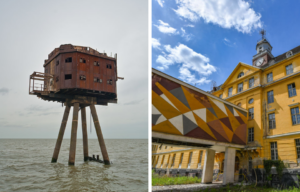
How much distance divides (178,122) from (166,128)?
35.9 inches

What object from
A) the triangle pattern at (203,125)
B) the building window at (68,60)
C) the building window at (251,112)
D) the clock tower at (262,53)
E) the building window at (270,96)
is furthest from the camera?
the clock tower at (262,53)

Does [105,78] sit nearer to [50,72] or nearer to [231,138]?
Answer: [50,72]

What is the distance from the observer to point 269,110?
17.0 metres

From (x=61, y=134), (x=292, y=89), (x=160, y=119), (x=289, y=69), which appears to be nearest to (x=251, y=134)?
(x=292, y=89)

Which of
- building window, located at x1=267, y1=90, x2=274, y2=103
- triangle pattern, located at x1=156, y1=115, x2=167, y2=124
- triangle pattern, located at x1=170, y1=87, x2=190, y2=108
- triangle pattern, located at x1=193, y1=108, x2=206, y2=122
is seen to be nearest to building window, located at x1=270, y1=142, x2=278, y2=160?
building window, located at x1=267, y1=90, x2=274, y2=103

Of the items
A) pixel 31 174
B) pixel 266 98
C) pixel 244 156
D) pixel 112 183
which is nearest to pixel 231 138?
pixel 244 156

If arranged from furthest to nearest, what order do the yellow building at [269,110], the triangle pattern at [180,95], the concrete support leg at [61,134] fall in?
the concrete support leg at [61,134], the yellow building at [269,110], the triangle pattern at [180,95]

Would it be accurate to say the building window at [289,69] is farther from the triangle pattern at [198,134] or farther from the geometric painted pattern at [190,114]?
the triangle pattern at [198,134]

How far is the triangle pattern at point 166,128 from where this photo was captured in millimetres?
9805

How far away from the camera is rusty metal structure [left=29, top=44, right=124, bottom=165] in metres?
18.9

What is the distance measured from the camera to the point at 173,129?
10.4 m

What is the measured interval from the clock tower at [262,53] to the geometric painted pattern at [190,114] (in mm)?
8961

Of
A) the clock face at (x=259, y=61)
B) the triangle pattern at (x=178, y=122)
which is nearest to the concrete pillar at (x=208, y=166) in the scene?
the triangle pattern at (x=178, y=122)

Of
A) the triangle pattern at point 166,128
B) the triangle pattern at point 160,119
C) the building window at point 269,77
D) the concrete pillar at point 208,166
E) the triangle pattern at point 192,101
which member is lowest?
Result: the concrete pillar at point 208,166
